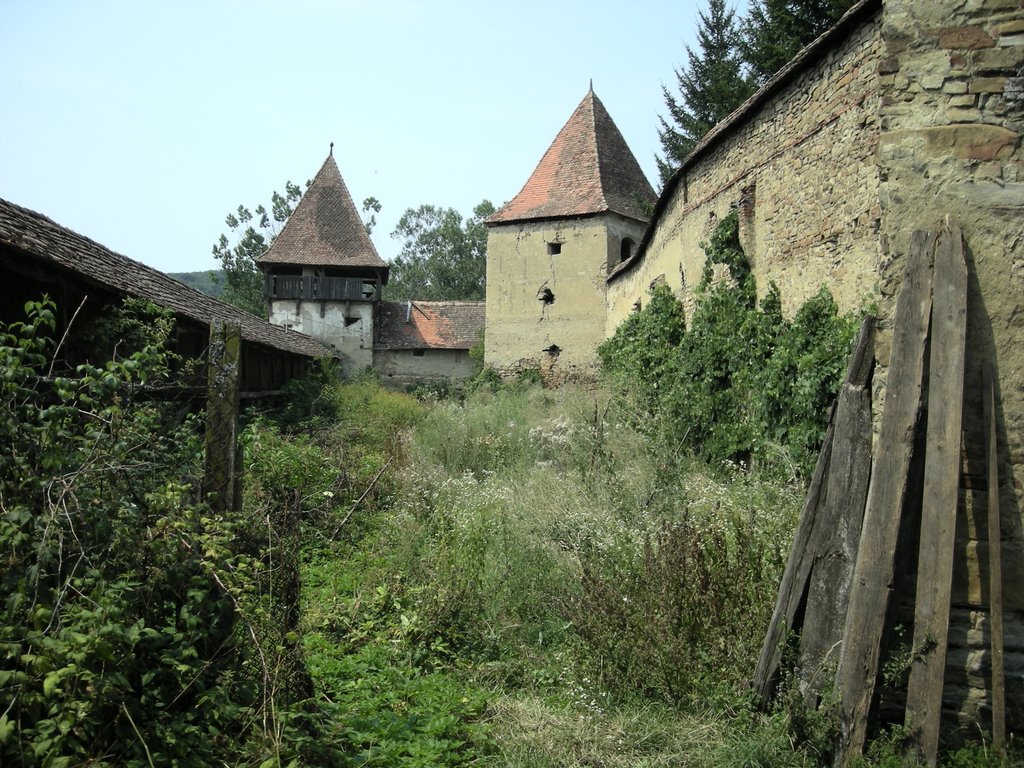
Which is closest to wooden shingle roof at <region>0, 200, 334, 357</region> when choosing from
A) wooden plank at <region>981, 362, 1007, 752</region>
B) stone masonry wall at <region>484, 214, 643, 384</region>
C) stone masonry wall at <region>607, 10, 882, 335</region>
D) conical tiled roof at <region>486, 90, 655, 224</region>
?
stone masonry wall at <region>607, 10, 882, 335</region>

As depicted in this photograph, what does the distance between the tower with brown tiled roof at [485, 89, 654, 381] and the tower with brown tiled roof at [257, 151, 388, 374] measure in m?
7.02

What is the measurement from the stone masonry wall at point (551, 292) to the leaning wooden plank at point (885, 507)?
17.6 m

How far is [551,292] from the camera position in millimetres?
22453

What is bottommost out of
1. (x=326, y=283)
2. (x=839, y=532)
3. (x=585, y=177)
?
(x=839, y=532)

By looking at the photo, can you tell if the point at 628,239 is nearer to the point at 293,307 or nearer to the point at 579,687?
the point at 293,307

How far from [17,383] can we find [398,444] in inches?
317

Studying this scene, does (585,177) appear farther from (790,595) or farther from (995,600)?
(995,600)

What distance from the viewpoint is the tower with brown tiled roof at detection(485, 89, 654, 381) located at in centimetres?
2167

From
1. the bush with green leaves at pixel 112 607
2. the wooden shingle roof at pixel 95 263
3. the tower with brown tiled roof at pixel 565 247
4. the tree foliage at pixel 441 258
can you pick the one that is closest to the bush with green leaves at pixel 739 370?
the bush with green leaves at pixel 112 607

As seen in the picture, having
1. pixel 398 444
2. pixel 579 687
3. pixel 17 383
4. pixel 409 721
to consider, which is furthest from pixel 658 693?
pixel 398 444

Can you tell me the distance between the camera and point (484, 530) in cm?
602

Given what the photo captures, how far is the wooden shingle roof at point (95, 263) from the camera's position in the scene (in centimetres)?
763

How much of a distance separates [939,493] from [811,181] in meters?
4.73

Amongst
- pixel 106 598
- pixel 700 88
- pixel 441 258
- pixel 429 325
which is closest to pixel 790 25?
pixel 700 88
